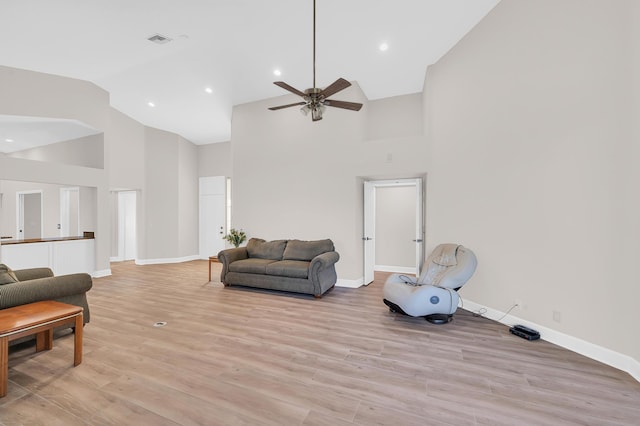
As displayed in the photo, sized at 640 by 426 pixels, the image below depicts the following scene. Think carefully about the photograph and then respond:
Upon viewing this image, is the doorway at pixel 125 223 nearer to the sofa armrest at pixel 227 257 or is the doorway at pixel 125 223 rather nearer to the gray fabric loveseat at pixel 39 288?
the sofa armrest at pixel 227 257

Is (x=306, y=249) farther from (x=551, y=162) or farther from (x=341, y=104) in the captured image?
(x=551, y=162)

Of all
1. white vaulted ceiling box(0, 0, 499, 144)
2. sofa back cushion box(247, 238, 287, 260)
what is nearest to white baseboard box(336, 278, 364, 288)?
sofa back cushion box(247, 238, 287, 260)

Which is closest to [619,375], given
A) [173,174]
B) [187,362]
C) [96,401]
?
[187,362]

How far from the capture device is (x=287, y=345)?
2.87m

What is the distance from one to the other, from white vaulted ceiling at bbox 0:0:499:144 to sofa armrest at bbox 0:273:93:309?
3498 millimetres

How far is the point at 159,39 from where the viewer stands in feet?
14.4

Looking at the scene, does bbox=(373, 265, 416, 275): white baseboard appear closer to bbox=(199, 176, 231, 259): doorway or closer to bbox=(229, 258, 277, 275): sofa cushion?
bbox=(229, 258, 277, 275): sofa cushion

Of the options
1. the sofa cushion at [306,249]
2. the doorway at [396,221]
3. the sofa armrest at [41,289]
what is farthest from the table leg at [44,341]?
the doorway at [396,221]

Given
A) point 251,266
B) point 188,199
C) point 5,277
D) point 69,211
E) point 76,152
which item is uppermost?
point 76,152

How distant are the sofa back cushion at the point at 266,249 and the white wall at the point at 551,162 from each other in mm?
3149

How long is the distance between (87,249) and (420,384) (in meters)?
7.26

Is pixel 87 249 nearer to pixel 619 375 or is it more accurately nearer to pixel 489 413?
pixel 489 413

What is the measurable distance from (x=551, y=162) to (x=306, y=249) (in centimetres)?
378

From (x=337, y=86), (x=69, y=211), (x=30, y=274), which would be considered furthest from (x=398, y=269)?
(x=69, y=211)
